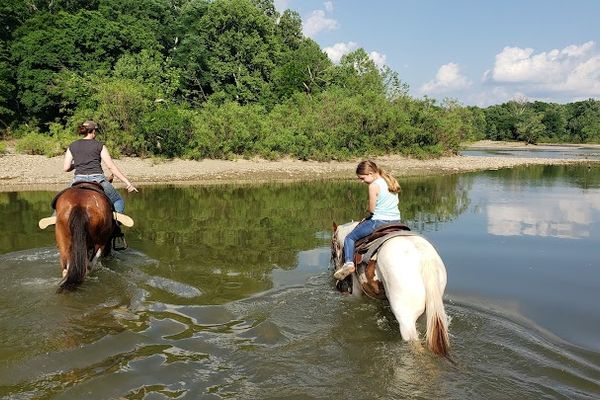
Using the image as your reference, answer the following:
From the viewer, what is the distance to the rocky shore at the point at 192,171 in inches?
893

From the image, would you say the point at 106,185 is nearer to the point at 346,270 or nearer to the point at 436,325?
the point at 346,270

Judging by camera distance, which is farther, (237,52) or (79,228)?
(237,52)

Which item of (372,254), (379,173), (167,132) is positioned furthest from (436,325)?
(167,132)

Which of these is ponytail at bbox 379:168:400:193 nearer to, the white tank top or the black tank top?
the white tank top

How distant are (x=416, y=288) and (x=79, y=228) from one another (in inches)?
181

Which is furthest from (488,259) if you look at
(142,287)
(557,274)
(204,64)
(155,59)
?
(204,64)

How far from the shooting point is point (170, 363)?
475 centimetres

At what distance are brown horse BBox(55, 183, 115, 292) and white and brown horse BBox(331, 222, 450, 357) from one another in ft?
13.7

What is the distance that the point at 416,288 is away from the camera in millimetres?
4855

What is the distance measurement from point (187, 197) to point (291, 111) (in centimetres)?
2084

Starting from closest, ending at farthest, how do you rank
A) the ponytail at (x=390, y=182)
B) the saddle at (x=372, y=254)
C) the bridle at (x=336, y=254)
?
the saddle at (x=372, y=254) < the ponytail at (x=390, y=182) < the bridle at (x=336, y=254)

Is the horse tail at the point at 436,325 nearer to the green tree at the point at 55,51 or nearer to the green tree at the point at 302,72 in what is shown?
the green tree at the point at 55,51

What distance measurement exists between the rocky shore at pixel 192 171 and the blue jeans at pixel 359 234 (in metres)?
17.7

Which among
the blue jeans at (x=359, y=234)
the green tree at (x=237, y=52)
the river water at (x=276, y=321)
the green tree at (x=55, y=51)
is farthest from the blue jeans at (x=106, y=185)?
the green tree at (x=237, y=52)
